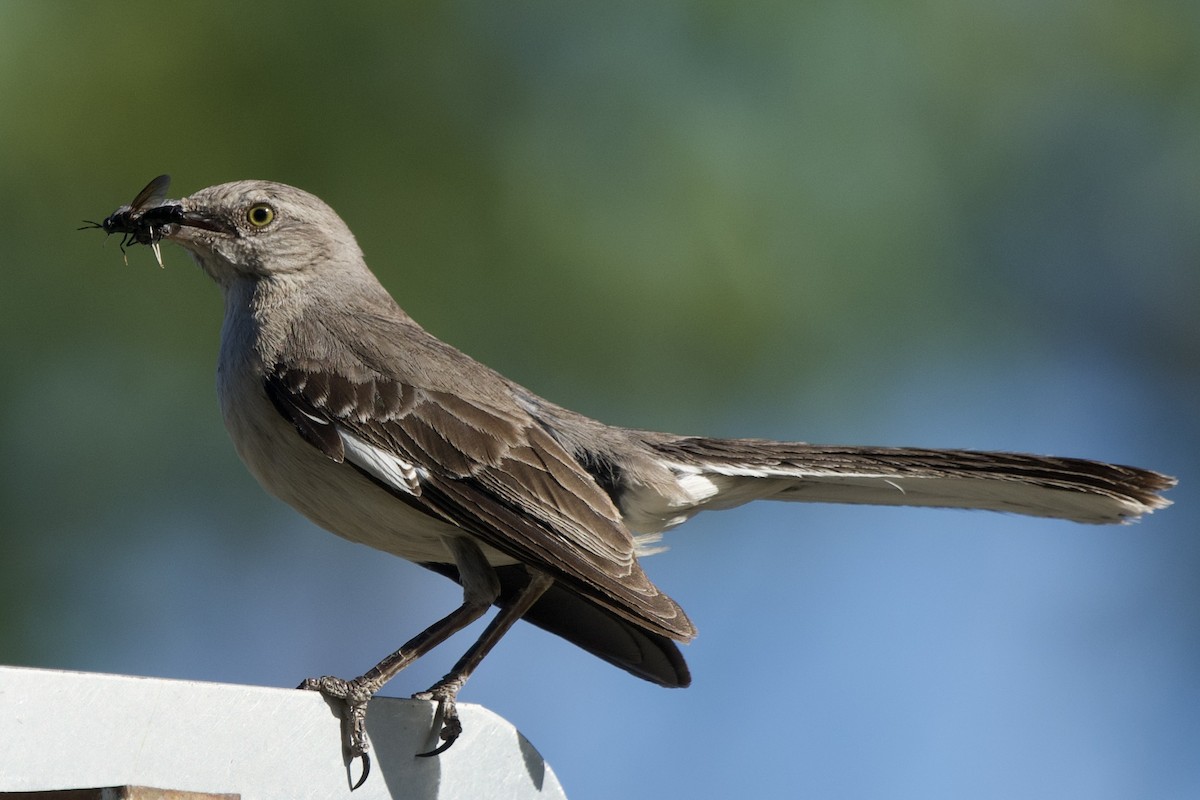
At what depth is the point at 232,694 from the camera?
7.23ft

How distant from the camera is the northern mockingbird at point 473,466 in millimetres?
3312

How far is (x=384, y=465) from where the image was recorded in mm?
3318

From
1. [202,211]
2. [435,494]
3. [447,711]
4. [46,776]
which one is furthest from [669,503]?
[46,776]

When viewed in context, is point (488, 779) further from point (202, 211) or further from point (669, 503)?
point (202, 211)

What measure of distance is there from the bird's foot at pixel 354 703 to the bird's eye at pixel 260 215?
156 cm

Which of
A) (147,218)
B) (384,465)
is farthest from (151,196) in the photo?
(384,465)

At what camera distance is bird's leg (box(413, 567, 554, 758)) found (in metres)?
2.63

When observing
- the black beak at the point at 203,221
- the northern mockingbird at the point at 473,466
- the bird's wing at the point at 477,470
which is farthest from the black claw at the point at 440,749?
the black beak at the point at 203,221

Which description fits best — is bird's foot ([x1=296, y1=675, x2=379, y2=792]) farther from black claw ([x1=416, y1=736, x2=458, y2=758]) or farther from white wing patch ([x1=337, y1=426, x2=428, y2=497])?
white wing patch ([x1=337, y1=426, x2=428, y2=497])

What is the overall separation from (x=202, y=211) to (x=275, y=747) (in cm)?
204

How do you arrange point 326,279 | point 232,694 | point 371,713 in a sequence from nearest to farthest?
point 232,694, point 371,713, point 326,279

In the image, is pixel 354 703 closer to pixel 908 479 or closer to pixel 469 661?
pixel 469 661

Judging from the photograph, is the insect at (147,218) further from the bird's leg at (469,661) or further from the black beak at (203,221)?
the bird's leg at (469,661)

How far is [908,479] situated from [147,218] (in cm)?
233
